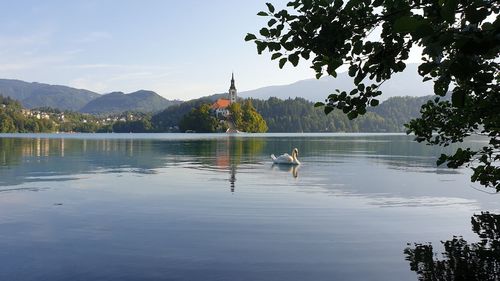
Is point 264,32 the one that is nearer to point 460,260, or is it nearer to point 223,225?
point 460,260

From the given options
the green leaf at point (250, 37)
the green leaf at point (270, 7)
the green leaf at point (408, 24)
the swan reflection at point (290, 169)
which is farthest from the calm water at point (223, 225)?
the green leaf at point (408, 24)

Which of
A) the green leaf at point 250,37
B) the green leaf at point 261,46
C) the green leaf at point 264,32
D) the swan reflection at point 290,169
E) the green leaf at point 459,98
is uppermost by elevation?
the green leaf at point 264,32

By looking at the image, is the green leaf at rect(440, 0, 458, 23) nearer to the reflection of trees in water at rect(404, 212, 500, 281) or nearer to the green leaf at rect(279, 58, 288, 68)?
the green leaf at rect(279, 58, 288, 68)

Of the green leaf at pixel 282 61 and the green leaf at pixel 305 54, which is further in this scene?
the green leaf at pixel 282 61

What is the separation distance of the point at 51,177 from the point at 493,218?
85.1 feet

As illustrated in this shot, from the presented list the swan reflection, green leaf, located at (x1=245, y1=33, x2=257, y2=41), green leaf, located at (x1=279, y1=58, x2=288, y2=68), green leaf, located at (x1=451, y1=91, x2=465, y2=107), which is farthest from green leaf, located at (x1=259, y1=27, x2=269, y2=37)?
the swan reflection

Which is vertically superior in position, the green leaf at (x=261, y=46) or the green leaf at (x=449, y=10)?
the green leaf at (x=261, y=46)

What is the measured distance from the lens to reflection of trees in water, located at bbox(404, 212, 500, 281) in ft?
35.1

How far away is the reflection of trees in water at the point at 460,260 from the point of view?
1070 cm

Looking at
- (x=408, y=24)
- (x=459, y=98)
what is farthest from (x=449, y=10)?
(x=459, y=98)

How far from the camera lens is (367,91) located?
5922 mm

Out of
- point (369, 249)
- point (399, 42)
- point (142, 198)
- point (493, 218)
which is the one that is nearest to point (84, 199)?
point (142, 198)

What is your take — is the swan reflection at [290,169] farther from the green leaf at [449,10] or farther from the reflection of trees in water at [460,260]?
the green leaf at [449,10]

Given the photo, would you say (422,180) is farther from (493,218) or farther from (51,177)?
(51,177)
